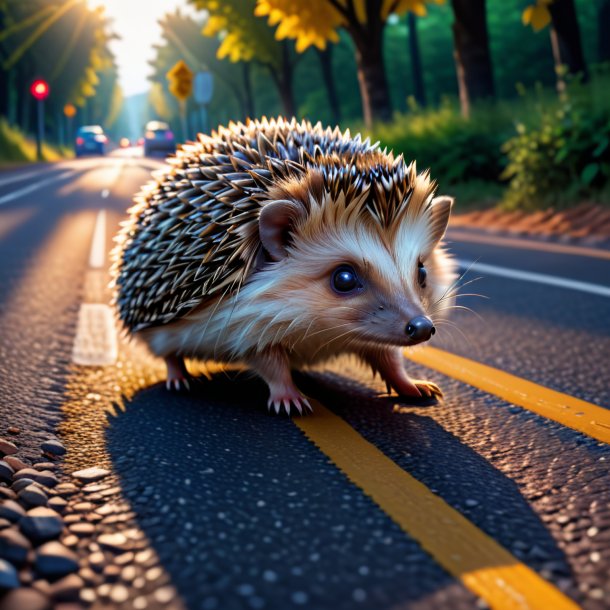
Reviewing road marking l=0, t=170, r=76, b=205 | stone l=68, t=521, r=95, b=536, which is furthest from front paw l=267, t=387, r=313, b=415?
road marking l=0, t=170, r=76, b=205

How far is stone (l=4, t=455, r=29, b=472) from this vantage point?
2646mm

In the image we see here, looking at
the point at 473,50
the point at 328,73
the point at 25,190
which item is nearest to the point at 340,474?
the point at 473,50

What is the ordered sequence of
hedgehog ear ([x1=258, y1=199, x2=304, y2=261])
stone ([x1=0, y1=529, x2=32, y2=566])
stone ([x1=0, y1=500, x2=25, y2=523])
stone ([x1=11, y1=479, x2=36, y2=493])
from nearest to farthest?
stone ([x1=0, y1=529, x2=32, y2=566]) → stone ([x1=0, y1=500, x2=25, y2=523]) → stone ([x1=11, y1=479, x2=36, y2=493]) → hedgehog ear ([x1=258, y1=199, x2=304, y2=261])

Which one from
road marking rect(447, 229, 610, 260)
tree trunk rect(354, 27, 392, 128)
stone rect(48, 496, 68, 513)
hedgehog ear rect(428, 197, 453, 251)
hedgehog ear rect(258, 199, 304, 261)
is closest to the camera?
stone rect(48, 496, 68, 513)

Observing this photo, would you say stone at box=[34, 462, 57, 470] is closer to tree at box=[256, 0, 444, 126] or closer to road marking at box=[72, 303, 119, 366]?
road marking at box=[72, 303, 119, 366]

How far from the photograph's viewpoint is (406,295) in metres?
3.04

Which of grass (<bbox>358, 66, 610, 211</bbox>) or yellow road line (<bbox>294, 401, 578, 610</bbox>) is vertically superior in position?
grass (<bbox>358, 66, 610, 211</bbox>)

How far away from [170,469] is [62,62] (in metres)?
72.4

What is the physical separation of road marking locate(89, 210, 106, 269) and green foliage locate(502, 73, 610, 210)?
6.52 m

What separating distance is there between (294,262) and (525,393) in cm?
130

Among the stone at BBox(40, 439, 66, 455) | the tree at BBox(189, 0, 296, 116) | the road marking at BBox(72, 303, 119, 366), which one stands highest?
the tree at BBox(189, 0, 296, 116)

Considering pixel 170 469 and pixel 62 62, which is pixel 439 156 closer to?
pixel 170 469

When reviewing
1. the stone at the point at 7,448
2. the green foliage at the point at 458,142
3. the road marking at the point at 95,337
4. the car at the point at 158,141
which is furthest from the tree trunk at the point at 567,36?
the car at the point at 158,141

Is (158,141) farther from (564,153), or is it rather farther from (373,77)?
(564,153)
